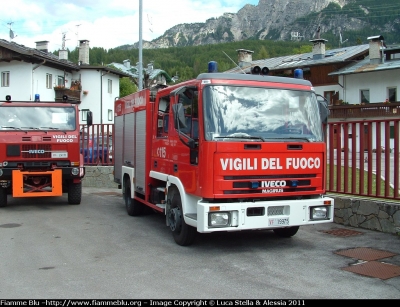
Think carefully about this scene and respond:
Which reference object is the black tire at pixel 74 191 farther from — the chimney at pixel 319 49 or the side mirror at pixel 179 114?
the chimney at pixel 319 49

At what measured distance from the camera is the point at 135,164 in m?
9.89

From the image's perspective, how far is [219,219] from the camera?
6.53 metres

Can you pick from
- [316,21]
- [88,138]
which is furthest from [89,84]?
[316,21]

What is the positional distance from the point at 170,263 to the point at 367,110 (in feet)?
108

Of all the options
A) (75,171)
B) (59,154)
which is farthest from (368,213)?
(59,154)

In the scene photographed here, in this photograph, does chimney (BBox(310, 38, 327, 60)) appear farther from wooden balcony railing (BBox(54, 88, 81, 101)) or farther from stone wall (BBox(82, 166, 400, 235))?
stone wall (BBox(82, 166, 400, 235))

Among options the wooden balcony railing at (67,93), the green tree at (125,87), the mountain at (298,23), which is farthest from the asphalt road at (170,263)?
the mountain at (298,23)

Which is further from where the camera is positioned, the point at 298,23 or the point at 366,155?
the point at 298,23

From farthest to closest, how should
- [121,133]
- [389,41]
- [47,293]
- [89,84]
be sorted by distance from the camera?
[389,41]
[89,84]
[121,133]
[47,293]

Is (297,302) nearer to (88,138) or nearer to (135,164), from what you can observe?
(135,164)

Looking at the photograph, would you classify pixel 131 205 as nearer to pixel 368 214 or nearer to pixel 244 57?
pixel 368 214

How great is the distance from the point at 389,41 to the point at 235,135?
4100 inches

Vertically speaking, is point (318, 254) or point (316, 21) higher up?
point (316, 21)

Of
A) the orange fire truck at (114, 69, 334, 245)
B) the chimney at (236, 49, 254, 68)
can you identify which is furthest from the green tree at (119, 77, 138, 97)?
the orange fire truck at (114, 69, 334, 245)
